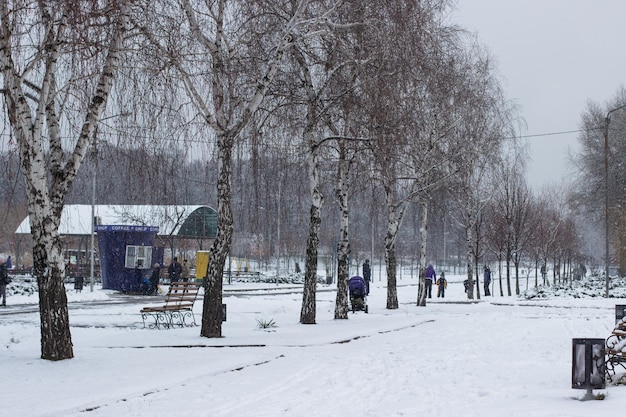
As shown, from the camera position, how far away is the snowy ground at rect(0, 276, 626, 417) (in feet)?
30.6

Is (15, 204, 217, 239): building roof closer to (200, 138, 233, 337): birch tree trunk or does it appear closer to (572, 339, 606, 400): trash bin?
(200, 138, 233, 337): birch tree trunk

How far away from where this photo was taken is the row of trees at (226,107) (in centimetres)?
1252

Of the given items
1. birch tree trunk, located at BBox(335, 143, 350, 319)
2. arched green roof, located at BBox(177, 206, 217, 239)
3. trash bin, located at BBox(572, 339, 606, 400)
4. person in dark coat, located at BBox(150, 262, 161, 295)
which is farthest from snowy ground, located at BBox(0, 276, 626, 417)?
arched green roof, located at BBox(177, 206, 217, 239)

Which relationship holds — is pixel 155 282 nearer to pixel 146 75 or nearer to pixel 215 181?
pixel 215 181

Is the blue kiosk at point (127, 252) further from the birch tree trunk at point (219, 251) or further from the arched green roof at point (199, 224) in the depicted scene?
the birch tree trunk at point (219, 251)

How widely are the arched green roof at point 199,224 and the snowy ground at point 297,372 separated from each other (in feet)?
84.5

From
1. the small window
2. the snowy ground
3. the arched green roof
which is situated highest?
the arched green roof

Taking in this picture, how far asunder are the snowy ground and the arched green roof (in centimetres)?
2575

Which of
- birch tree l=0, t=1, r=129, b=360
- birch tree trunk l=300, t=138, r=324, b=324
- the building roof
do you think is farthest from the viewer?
the building roof

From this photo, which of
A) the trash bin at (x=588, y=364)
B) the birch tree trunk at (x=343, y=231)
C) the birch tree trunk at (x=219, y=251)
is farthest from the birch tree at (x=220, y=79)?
the trash bin at (x=588, y=364)

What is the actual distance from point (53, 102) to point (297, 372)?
232 inches

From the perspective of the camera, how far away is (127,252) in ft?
135

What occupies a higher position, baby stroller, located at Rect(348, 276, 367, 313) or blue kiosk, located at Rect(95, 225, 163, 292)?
blue kiosk, located at Rect(95, 225, 163, 292)

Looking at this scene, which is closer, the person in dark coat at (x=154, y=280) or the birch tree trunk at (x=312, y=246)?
the birch tree trunk at (x=312, y=246)
